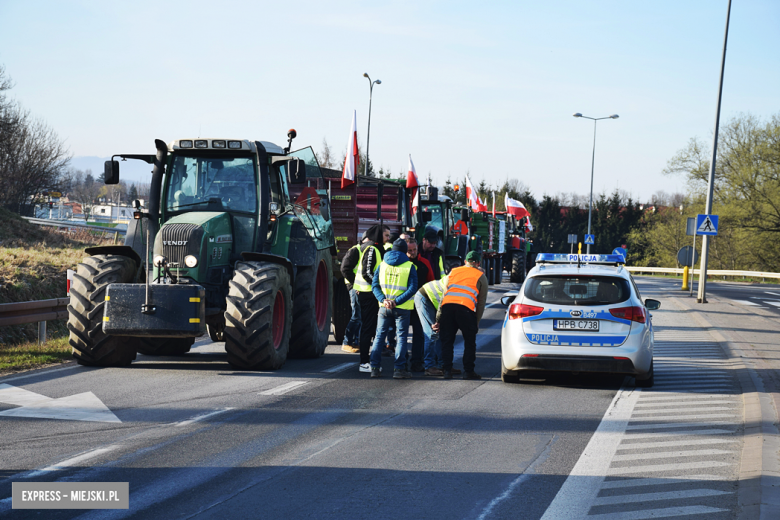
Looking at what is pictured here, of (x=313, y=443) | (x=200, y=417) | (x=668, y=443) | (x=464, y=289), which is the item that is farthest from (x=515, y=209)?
(x=313, y=443)

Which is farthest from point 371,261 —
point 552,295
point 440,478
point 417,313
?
point 440,478

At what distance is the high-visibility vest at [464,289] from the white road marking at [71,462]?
16.9ft

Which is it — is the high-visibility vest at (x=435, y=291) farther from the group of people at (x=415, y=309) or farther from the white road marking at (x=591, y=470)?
the white road marking at (x=591, y=470)

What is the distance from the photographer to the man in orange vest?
35.0ft

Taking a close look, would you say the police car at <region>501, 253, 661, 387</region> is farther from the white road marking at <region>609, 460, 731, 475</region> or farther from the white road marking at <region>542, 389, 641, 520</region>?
the white road marking at <region>609, 460, 731, 475</region>

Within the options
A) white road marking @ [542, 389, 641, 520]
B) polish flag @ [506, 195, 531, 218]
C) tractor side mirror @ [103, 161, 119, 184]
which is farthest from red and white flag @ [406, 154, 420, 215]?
polish flag @ [506, 195, 531, 218]

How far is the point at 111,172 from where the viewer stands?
11.1 meters

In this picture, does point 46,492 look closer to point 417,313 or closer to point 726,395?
point 417,313

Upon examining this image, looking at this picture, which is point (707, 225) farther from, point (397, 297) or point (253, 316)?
point (253, 316)

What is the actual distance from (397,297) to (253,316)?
183 cm

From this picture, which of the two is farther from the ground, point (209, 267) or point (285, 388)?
point (209, 267)

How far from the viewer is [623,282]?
1019 centimetres

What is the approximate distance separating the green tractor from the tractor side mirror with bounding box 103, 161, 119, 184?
0.02 meters

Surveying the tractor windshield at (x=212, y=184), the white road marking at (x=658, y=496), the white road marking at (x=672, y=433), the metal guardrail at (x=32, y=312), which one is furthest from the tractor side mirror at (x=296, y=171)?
the white road marking at (x=658, y=496)
